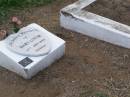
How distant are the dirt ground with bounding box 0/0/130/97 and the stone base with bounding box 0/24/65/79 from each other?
0.20 feet

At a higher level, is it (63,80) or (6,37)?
(6,37)

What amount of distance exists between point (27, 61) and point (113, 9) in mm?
1533

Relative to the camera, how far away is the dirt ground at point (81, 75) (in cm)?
365

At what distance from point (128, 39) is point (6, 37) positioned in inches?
54.4

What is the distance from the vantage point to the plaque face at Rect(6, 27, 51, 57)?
12.5 ft

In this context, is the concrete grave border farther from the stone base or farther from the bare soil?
the stone base

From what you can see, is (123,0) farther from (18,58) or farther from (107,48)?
(18,58)

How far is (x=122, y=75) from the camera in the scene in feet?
12.6

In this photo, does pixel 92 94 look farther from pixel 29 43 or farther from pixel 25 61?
pixel 29 43

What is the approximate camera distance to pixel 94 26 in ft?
14.2

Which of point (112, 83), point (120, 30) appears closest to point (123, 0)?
point (120, 30)

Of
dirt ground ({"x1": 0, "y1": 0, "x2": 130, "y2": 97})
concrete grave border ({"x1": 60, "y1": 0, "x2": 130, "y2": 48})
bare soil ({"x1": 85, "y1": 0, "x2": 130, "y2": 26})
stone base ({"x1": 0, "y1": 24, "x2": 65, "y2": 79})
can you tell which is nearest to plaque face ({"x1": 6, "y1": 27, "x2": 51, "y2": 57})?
stone base ({"x1": 0, "y1": 24, "x2": 65, "y2": 79})

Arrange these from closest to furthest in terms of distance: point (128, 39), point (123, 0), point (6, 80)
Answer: point (6, 80)
point (128, 39)
point (123, 0)

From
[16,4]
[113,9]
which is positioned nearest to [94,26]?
[113,9]
